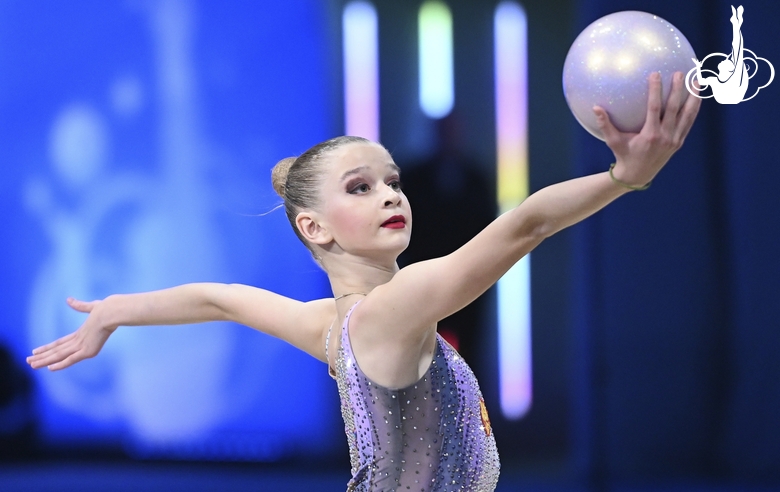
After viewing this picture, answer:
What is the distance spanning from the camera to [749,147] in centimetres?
381

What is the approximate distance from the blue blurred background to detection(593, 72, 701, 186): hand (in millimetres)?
2805

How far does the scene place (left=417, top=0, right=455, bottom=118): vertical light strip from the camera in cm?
447

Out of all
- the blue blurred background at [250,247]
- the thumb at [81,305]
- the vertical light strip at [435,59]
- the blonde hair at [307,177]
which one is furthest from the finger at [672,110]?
the vertical light strip at [435,59]

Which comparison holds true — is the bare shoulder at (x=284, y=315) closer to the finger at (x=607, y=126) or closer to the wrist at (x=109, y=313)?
the wrist at (x=109, y=313)

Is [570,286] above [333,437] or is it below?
above

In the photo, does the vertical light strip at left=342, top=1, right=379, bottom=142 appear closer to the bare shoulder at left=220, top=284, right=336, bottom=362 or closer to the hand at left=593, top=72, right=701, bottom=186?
the bare shoulder at left=220, top=284, right=336, bottom=362

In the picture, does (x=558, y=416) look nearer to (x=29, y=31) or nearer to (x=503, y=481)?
(x=503, y=481)

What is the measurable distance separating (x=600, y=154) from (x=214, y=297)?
7.80ft

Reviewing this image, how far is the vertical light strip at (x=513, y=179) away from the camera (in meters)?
4.36

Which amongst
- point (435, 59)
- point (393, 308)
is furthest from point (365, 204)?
point (435, 59)

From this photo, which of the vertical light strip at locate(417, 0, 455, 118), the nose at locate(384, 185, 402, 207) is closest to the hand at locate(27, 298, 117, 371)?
the nose at locate(384, 185, 402, 207)

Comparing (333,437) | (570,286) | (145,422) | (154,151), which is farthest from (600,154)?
(145,422)

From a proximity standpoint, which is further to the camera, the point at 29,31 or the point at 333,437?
the point at 29,31

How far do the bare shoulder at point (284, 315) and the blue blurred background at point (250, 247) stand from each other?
7.05ft
